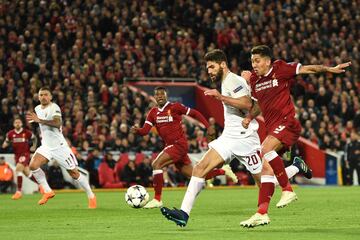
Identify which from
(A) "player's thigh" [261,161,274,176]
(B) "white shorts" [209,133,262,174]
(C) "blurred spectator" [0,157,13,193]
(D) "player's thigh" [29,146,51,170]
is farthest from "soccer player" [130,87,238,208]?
(C) "blurred spectator" [0,157,13,193]

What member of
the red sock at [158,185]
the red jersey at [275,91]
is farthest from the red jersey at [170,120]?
the red jersey at [275,91]

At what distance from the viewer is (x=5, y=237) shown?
417 inches

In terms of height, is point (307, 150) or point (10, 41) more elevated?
point (10, 41)

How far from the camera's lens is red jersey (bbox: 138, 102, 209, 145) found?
17828mm

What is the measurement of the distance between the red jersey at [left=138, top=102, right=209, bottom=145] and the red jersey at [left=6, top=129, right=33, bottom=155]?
736 centimetres

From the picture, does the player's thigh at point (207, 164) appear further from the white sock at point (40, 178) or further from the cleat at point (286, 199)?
the white sock at point (40, 178)

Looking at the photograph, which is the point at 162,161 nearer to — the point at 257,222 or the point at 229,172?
the point at 229,172

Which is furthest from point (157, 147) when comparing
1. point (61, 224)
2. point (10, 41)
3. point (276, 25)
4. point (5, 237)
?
point (5, 237)

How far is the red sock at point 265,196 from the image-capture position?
1106 centimetres

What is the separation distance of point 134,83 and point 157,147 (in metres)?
4.08

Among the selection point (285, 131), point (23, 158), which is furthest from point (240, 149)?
point (23, 158)

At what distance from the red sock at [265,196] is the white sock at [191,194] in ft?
2.56

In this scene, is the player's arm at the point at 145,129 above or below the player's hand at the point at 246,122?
below

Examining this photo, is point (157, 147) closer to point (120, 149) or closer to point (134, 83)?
point (120, 149)
